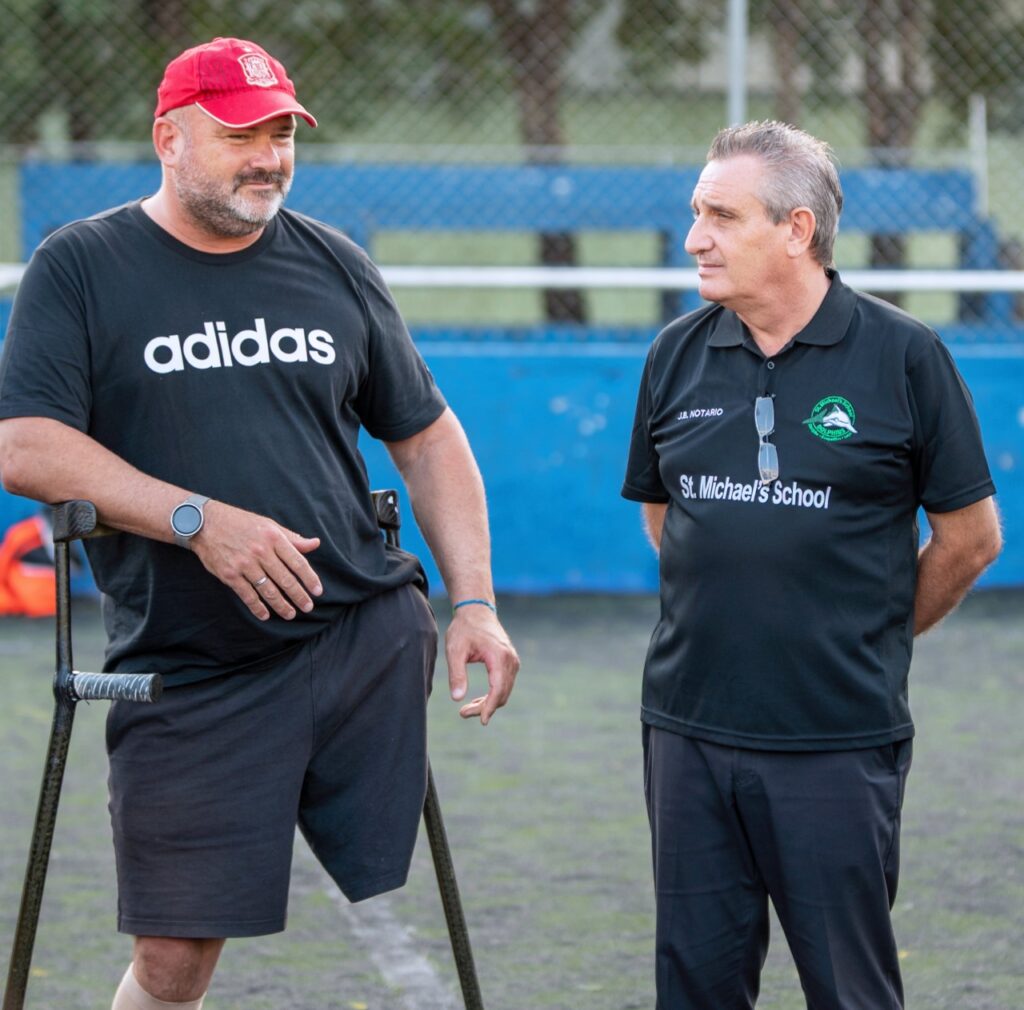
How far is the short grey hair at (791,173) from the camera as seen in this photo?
3109mm

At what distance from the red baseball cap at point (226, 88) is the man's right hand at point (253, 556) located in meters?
0.68

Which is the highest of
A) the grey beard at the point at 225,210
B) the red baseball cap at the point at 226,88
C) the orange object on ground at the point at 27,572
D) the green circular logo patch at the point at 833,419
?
the red baseball cap at the point at 226,88

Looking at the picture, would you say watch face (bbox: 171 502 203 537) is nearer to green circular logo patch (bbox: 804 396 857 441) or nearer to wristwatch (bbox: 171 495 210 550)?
wristwatch (bbox: 171 495 210 550)

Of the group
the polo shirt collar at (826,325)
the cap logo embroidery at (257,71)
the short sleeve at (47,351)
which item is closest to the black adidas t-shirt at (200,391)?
the short sleeve at (47,351)

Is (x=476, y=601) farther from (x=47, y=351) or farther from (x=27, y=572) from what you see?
(x=27, y=572)

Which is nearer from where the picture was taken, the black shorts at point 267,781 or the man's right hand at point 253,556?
the man's right hand at point 253,556

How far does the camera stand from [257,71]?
3197 mm

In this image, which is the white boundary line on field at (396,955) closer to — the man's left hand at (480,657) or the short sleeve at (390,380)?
the man's left hand at (480,657)

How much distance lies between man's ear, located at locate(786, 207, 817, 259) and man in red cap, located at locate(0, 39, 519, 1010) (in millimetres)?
790

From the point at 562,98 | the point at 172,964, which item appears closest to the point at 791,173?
the point at 172,964

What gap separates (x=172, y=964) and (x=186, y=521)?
2.64 ft

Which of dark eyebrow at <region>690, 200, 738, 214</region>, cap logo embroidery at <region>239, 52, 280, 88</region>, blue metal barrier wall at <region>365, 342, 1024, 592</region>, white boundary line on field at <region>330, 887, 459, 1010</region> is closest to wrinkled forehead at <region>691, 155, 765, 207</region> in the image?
dark eyebrow at <region>690, 200, 738, 214</region>

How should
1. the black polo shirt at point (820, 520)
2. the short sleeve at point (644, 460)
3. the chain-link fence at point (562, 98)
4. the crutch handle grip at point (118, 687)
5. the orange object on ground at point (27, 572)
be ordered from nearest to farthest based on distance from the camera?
1. the crutch handle grip at point (118, 687)
2. the black polo shirt at point (820, 520)
3. the short sleeve at point (644, 460)
4. the orange object on ground at point (27, 572)
5. the chain-link fence at point (562, 98)

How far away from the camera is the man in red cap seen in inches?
121
